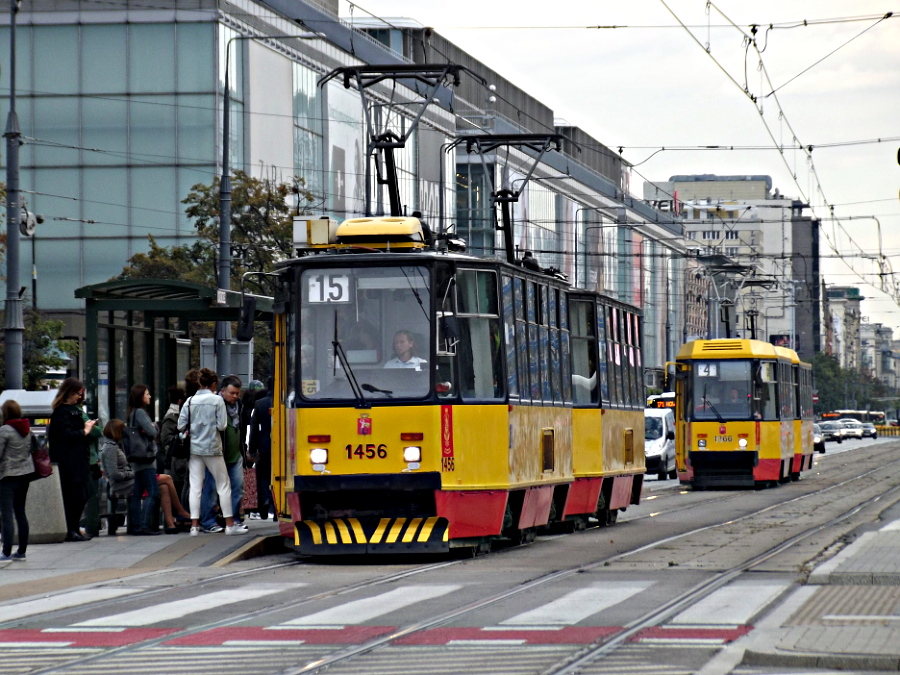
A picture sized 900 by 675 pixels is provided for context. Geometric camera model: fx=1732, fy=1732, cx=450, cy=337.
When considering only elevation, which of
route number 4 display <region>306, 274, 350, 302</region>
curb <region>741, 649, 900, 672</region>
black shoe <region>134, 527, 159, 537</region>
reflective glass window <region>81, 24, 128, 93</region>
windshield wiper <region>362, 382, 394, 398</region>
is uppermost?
reflective glass window <region>81, 24, 128, 93</region>

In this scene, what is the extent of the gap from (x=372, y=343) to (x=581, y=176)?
7724cm

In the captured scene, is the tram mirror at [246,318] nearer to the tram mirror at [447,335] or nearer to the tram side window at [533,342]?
the tram mirror at [447,335]

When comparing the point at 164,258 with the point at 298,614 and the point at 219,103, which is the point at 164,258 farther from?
the point at 298,614

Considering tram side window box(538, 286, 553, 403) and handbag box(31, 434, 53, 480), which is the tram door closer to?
tram side window box(538, 286, 553, 403)

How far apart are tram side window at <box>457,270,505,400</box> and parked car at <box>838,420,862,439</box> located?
98.2 meters

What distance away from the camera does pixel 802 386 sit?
40.4 m

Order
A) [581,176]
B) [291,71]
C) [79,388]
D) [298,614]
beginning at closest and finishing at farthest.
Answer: [298,614] → [79,388] → [291,71] → [581,176]

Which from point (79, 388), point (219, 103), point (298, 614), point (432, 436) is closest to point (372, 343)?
point (432, 436)

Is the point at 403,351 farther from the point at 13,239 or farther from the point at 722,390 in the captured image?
the point at 722,390

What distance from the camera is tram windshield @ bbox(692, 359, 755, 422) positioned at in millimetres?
34500

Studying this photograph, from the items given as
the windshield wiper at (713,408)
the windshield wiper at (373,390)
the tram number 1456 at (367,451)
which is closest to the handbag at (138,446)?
the tram number 1456 at (367,451)

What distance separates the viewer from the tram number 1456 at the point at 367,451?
15133mm

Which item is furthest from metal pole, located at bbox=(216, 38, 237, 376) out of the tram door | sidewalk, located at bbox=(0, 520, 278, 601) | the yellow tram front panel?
the yellow tram front panel

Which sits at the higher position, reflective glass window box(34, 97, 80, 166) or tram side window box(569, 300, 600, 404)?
reflective glass window box(34, 97, 80, 166)
